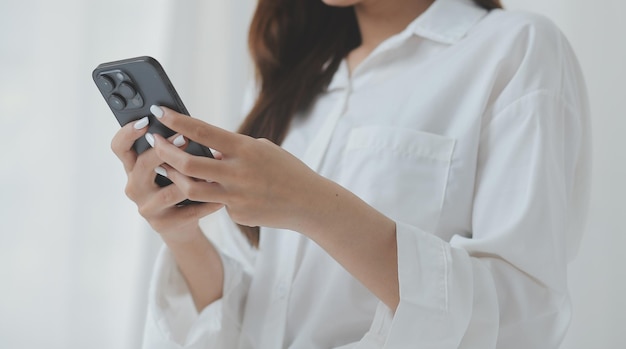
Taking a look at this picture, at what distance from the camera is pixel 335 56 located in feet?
3.67

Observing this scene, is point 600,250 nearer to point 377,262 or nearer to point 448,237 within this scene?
point 448,237

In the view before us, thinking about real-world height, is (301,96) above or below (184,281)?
above

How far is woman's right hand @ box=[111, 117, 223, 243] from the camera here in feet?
2.28

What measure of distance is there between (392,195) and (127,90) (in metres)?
0.31

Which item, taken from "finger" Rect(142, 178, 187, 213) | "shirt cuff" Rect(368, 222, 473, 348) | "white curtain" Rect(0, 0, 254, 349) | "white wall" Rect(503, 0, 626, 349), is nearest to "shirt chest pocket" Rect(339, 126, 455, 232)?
"shirt cuff" Rect(368, 222, 473, 348)

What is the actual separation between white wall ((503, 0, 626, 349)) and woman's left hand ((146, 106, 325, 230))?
0.58 m

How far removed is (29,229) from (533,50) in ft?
2.70

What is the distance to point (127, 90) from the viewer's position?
0.67 m

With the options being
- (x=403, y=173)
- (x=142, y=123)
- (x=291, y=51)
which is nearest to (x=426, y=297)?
(x=403, y=173)

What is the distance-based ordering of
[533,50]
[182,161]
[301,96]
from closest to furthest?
[182,161] → [533,50] → [301,96]

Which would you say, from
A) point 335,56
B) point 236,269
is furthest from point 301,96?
point 236,269

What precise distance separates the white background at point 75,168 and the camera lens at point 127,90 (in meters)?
0.59

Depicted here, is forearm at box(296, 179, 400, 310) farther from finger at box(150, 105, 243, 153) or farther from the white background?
the white background

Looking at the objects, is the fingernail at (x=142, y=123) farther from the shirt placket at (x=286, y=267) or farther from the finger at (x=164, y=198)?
the shirt placket at (x=286, y=267)
